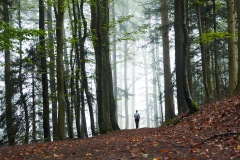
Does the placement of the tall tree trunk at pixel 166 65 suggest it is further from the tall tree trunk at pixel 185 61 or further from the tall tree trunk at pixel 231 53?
the tall tree trunk at pixel 185 61

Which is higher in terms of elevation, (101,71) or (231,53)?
(231,53)

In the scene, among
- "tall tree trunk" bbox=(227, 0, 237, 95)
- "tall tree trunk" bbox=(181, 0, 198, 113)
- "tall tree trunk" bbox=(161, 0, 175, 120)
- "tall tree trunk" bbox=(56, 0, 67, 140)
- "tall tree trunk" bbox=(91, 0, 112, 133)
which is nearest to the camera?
"tall tree trunk" bbox=(181, 0, 198, 113)

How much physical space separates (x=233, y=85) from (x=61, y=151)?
877 centimetres

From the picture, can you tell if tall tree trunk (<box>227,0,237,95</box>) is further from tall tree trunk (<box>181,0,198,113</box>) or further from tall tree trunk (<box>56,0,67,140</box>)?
tall tree trunk (<box>56,0,67,140</box>)

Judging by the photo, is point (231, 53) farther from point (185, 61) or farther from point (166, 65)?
point (166, 65)

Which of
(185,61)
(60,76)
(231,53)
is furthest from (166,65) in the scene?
(60,76)

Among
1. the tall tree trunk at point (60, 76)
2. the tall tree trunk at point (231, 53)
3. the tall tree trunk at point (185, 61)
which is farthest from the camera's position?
the tall tree trunk at point (231, 53)

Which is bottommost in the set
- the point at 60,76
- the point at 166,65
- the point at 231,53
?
the point at 60,76

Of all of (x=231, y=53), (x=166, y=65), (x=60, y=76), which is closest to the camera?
(x=60, y=76)

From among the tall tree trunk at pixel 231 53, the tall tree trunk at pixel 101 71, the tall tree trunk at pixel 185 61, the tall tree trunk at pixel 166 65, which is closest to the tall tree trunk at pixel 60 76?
the tall tree trunk at pixel 101 71

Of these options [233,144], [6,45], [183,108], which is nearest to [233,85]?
[183,108]

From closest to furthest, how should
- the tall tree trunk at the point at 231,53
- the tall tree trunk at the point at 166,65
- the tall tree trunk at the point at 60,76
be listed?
the tall tree trunk at the point at 60,76
the tall tree trunk at the point at 231,53
the tall tree trunk at the point at 166,65

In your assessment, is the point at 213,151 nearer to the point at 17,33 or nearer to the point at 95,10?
the point at 17,33

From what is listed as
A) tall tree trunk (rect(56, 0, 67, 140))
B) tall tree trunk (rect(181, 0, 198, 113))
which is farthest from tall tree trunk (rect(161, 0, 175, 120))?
tall tree trunk (rect(56, 0, 67, 140))
